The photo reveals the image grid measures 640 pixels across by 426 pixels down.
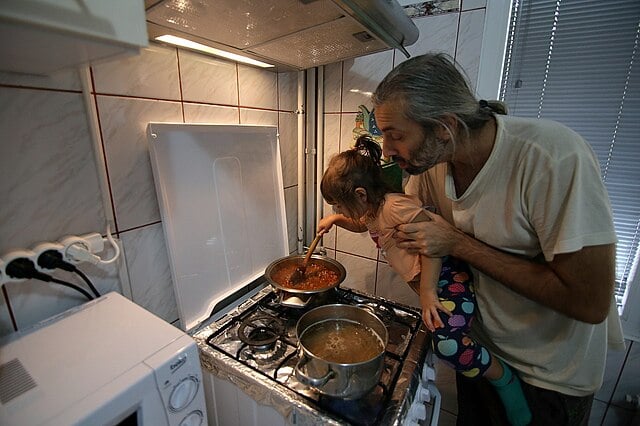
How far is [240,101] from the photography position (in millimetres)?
990

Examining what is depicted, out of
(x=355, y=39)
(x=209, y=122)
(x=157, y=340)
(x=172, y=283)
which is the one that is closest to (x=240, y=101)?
(x=209, y=122)

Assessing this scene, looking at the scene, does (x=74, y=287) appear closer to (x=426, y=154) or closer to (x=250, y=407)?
(x=250, y=407)

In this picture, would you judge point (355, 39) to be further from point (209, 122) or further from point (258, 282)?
point (258, 282)

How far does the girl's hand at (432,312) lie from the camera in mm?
739

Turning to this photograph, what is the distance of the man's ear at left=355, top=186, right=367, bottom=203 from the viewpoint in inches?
38.5

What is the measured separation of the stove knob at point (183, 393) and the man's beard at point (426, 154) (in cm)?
67

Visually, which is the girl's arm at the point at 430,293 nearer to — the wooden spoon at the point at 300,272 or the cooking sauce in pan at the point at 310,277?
the cooking sauce in pan at the point at 310,277

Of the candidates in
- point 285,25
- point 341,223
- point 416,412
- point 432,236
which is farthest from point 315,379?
point 285,25

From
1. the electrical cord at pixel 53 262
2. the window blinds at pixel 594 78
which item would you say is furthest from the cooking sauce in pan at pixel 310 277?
the window blinds at pixel 594 78

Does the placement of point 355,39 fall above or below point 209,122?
above

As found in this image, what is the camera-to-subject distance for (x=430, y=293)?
77 centimetres

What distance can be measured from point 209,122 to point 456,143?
713 millimetres

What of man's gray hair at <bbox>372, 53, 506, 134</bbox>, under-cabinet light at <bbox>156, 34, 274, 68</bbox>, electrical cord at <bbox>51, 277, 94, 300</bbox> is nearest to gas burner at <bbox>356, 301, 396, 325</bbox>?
man's gray hair at <bbox>372, 53, 506, 134</bbox>

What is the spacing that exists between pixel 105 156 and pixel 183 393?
0.54 metres
